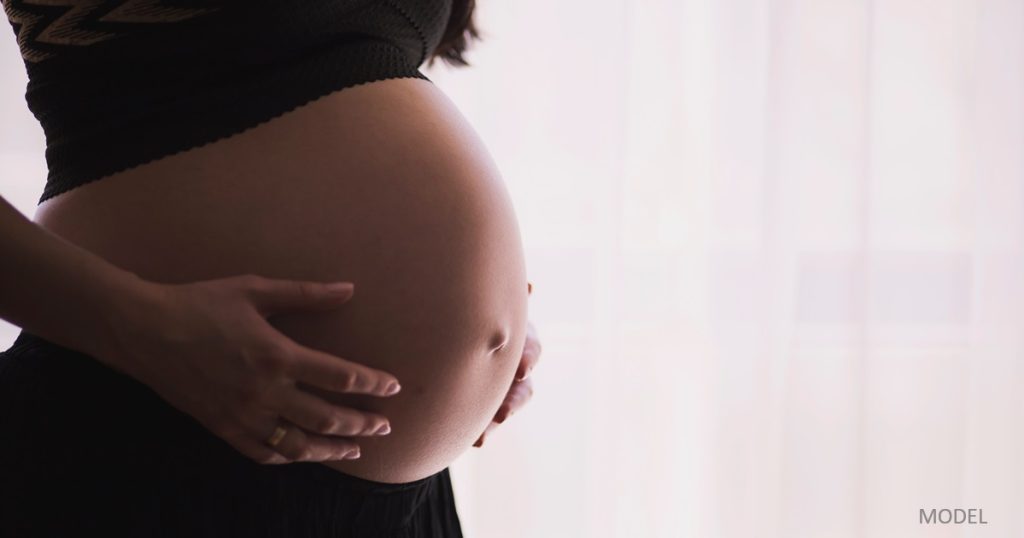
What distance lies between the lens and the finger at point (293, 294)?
494 millimetres

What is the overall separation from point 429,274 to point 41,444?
0.27 metres

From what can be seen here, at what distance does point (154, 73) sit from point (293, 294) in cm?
21

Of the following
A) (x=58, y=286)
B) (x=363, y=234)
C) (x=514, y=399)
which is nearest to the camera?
(x=58, y=286)

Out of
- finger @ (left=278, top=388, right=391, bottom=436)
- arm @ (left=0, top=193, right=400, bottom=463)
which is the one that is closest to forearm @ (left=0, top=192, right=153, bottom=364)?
arm @ (left=0, top=193, right=400, bottom=463)

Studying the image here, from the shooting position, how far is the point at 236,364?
46cm

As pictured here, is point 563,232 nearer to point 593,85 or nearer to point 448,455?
point 593,85

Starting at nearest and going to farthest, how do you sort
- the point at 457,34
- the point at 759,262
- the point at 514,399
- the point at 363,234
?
1. the point at 363,234
2. the point at 514,399
3. the point at 457,34
4. the point at 759,262

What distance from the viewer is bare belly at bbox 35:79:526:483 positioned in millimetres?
553

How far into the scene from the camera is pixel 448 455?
2.17 ft

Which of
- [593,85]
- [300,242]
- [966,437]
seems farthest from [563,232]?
[300,242]

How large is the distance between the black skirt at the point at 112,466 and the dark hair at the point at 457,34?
18.3 inches

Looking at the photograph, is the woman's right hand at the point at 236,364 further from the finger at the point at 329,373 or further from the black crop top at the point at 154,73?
the black crop top at the point at 154,73

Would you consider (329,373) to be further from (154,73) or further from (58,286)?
(154,73)

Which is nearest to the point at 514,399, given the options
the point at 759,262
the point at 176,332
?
the point at 176,332
